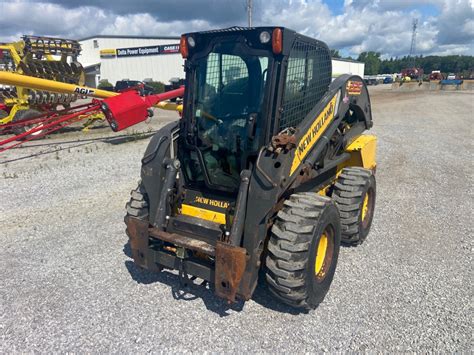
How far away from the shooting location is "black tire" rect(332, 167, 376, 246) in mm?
4410

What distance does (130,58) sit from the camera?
4528 cm

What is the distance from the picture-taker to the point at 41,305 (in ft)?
11.5

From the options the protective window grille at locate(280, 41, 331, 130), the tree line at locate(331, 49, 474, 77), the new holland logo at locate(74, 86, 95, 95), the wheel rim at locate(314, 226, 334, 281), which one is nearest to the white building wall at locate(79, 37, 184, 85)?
the new holland logo at locate(74, 86, 95, 95)

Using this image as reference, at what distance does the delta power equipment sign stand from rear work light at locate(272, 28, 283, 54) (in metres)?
43.1

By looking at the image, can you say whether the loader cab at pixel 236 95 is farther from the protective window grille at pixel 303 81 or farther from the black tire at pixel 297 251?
the black tire at pixel 297 251

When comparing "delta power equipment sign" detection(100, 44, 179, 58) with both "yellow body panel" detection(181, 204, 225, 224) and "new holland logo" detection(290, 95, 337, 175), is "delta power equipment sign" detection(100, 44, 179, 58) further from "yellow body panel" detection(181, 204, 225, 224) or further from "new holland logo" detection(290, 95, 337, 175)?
"yellow body panel" detection(181, 204, 225, 224)

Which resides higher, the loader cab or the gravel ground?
the loader cab

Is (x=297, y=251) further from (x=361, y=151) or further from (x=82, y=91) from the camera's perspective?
(x=82, y=91)

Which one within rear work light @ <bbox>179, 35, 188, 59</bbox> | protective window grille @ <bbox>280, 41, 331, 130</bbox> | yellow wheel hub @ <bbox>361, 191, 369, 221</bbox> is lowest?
yellow wheel hub @ <bbox>361, 191, 369, 221</bbox>

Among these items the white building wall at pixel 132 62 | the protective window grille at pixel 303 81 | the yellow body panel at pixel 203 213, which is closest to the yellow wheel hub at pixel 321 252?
the yellow body panel at pixel 203 213

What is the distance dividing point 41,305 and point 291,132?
300cm

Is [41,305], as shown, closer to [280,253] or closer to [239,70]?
[280,253]

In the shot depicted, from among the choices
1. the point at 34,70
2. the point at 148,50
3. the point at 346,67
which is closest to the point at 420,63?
the point at 346,67

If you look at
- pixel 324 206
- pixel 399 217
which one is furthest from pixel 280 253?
pixel 399 217
